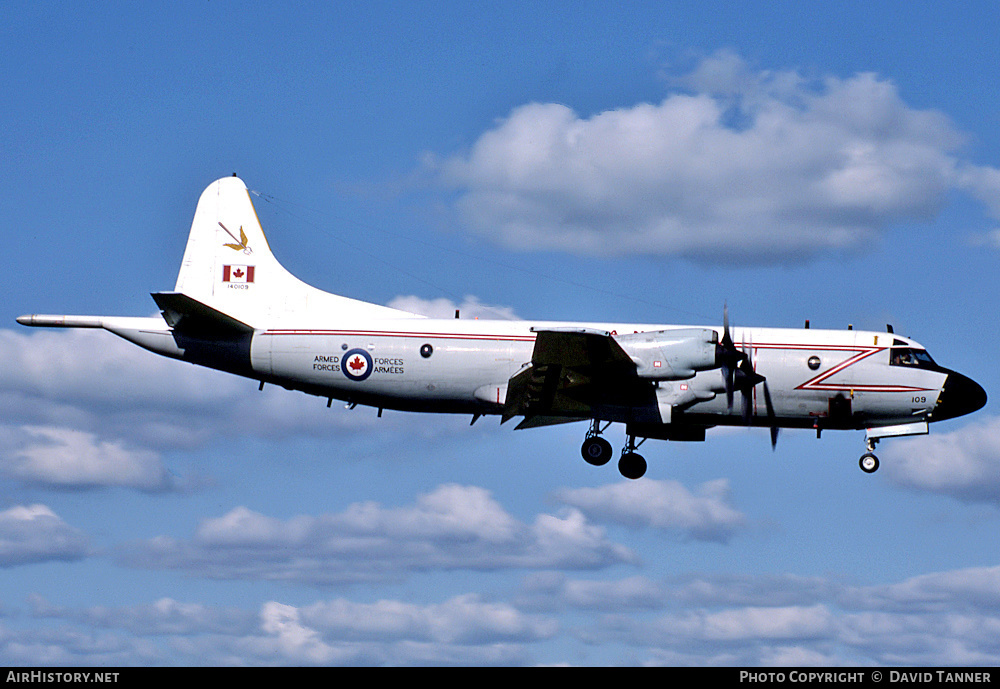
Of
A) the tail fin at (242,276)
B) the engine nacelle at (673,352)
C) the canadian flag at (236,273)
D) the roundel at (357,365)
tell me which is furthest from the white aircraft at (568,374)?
the canadian flag at (236,273)

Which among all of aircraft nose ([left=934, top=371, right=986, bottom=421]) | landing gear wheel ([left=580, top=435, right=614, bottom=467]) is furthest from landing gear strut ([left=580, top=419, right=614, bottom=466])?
aircraft nose ([left=934, top=371, right=986, bottom=421])

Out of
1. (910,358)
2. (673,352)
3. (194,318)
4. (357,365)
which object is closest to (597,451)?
(673,352)

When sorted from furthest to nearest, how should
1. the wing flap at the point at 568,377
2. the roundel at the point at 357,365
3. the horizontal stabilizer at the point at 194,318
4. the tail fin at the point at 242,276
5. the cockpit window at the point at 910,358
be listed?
the tail fin at the point at 242,276
the cockpit window at the point at 910,358
the roundel at the point at 357,365
the horizontal stabilizer at the point at 194,318
the wing flap at the point at 568,377

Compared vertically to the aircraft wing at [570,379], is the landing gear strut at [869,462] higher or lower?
lower

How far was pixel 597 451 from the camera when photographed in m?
33.4

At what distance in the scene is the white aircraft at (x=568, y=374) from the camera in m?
32.2

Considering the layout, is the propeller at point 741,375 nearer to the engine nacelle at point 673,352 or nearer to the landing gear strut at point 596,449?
the engine nacelle at point 673,352

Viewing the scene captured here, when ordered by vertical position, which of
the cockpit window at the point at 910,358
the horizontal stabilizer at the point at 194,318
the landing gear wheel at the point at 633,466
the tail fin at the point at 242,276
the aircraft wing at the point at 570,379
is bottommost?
the landing gear wheel at the point at 633,466

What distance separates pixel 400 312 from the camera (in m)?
34.4

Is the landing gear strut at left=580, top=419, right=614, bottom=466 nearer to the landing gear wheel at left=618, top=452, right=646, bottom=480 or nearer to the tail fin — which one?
the landing gear wheel at left=618, top=452, right=646, bottom=480

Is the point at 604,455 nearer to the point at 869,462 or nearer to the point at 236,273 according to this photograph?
the point at 869,462

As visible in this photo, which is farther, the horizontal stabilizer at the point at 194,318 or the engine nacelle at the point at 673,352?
the horizontal stabilizer at the point at 194,318

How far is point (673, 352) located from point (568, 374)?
292 cm

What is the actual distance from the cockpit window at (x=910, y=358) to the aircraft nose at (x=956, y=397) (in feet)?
2.21
